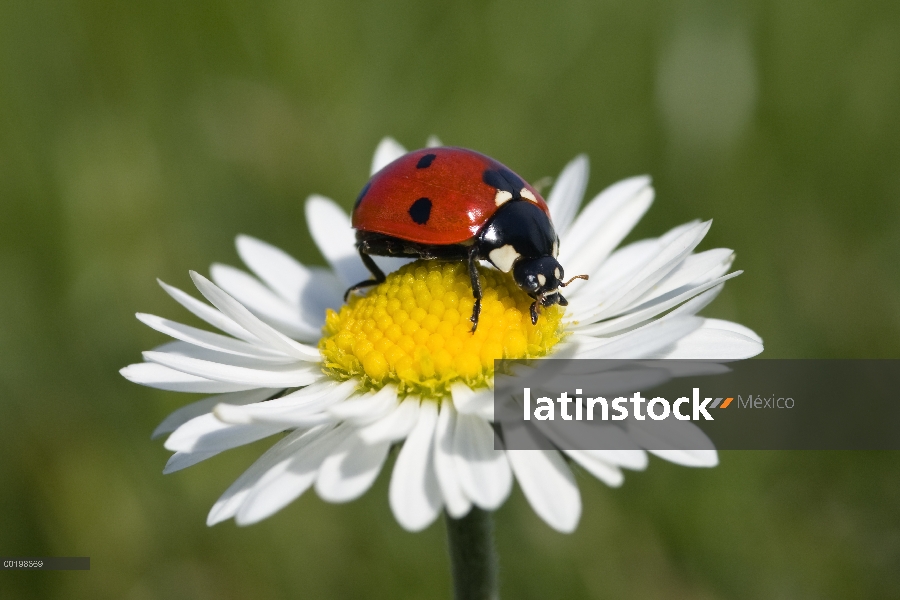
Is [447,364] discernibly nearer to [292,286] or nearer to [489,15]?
[292,286]

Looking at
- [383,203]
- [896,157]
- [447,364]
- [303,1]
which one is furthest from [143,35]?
[896,157]

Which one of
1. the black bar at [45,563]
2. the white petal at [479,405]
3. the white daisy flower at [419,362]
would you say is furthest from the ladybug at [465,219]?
the black bar at [45,563]

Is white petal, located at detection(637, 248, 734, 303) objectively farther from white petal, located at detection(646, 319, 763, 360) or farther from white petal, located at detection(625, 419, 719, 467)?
white petal, located at detection(625, 419, 719, 467)

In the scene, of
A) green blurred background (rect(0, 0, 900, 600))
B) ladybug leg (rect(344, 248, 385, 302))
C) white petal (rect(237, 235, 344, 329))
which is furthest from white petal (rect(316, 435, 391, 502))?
green blurred background (rect(0, 0, 900, 600))

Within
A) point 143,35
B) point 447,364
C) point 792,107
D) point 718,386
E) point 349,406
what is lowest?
point 349,406

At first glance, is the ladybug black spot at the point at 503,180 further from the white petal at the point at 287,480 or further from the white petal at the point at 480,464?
the white petal at the point at 287,480

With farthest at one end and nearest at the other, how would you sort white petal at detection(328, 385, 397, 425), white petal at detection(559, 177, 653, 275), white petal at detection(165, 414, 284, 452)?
white petal at detection(559, 177, 653, 275), white petal at detection(165, 414, 284, 452), white petal at detection(328, 385, 397, 425)

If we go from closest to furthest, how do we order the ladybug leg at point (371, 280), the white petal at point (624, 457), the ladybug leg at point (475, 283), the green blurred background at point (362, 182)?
the white petal at point (624, 457) < the ladybug leg at point (475, 283) < the ladybug leg at point (371, 280) < the green blurred background at point (362, 182)
